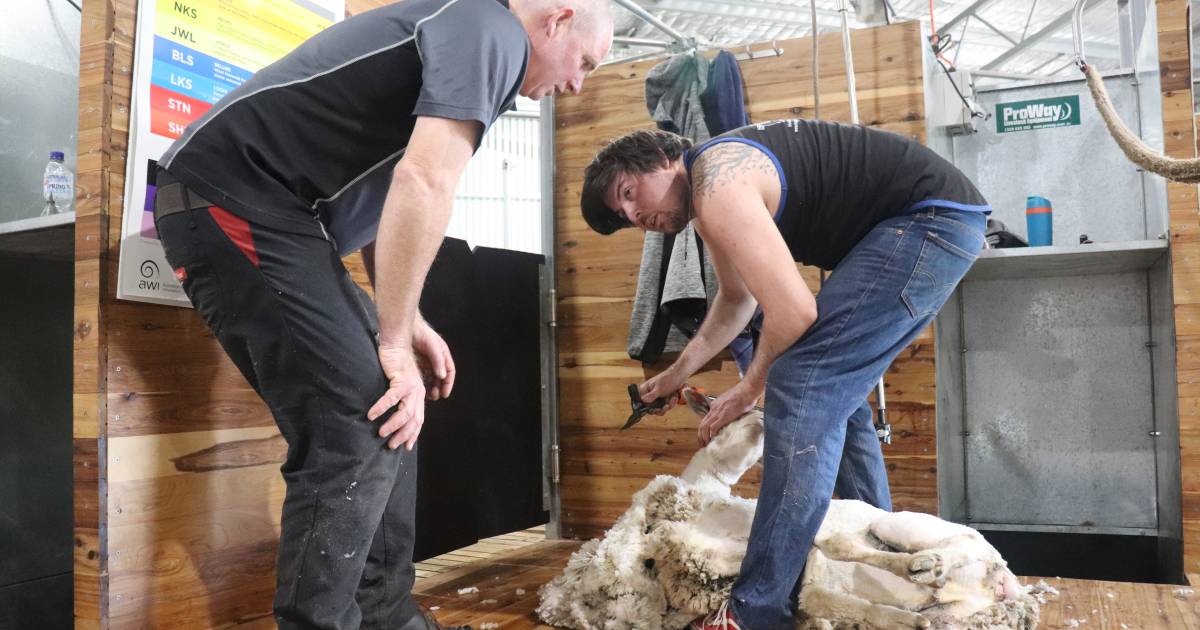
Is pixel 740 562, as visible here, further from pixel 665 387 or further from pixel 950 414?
pixel 950 414

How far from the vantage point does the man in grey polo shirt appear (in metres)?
1.41

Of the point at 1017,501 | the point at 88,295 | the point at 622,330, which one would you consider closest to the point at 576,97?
the point at 622,330

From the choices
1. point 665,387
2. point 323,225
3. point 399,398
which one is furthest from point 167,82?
point 665,387

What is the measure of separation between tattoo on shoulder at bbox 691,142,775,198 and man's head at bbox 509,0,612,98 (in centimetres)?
36

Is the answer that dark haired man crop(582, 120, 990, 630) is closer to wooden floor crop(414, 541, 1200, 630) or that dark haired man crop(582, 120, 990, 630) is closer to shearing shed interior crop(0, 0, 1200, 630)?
shearing shed interior crop(0, 0, 1200, 630)

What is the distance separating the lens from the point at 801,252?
2.12 meters

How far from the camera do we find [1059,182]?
3.60m

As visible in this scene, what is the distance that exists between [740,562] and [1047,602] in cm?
97

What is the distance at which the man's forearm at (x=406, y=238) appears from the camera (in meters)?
1.38

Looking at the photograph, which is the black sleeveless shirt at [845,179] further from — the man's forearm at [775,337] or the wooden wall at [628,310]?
the wooden wall at [628,310]

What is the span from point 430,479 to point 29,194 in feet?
4.84

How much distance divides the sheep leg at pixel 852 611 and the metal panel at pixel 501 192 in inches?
303

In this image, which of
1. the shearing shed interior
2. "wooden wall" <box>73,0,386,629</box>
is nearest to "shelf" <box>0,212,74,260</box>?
the shearing shed interior

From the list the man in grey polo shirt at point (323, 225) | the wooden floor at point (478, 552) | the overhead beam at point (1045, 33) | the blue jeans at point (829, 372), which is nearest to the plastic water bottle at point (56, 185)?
the man in grey polo shirt at point (323, 225)
